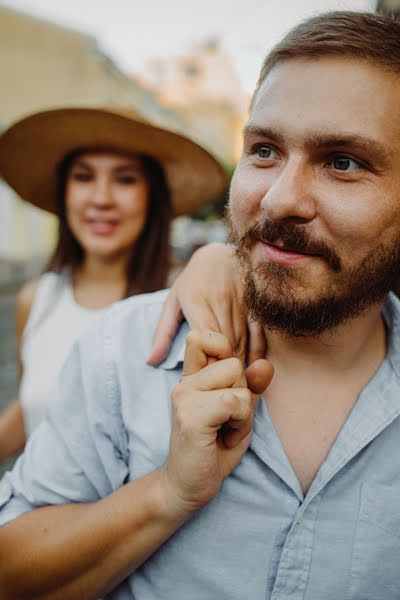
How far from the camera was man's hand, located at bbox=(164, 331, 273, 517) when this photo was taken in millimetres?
1101

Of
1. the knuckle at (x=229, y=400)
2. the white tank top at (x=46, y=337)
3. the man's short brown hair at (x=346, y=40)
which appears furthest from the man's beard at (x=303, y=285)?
the white tank top at (x=46, y=337)

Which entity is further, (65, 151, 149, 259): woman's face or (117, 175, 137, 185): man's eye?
(117, 175, 137, 185): man's eye

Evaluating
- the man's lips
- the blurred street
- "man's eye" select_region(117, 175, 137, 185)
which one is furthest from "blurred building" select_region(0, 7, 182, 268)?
the man's lips

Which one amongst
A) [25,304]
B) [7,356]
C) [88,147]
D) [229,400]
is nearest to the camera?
[229,400]

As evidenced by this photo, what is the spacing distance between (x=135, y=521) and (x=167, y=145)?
2001mm

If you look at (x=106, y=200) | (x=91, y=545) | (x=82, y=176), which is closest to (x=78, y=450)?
(x=91, y=545)

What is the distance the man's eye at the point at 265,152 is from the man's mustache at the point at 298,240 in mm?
201

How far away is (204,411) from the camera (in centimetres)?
110

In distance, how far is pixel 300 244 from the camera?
4.20ft

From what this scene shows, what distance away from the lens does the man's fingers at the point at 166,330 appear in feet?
4.74

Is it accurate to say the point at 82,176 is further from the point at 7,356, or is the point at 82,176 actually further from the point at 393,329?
the point at 7,356

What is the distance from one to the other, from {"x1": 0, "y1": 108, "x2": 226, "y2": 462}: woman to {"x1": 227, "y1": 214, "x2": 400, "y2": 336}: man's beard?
143 cm

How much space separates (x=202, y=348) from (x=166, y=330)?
36cm

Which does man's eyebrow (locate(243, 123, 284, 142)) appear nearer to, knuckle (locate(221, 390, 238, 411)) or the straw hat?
knuckle (locate(221, 390, 238, 411))
